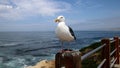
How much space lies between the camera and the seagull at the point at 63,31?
18.1ft

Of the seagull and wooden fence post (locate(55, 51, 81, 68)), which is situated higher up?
the seagull

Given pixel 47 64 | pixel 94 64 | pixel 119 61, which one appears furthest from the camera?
pixel 47 64

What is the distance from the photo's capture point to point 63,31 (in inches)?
217

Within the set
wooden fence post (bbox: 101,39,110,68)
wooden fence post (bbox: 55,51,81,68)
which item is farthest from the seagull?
wooden fence post (bbox: 101,39,110,68)

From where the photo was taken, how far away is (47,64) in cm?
1989

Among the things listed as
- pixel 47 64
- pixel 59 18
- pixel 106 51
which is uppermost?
pixel 59 18

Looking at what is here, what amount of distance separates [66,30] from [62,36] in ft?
0.68

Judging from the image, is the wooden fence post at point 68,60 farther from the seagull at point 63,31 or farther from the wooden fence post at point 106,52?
the wooden fence post at point 106,52

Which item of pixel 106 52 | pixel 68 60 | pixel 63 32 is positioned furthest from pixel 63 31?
pixel 106 52

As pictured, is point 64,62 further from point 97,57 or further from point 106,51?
point 97,57

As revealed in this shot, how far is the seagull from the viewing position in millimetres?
5509

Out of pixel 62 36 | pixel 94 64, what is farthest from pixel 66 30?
pixel 94 64

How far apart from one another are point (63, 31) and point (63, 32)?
0.02 m

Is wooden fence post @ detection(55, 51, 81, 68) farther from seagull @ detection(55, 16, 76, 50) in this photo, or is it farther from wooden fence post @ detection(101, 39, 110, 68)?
wooden fence post @ detection(101, 39, 110, 68)
